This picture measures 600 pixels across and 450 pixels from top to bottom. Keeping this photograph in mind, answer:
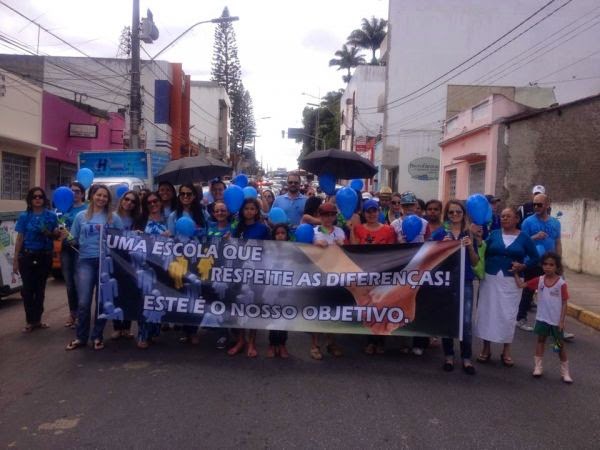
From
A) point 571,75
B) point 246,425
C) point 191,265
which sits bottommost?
point 246,425

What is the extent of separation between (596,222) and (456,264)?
336 inches

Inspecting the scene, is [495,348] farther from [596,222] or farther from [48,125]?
[48,125]

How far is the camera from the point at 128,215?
6.91m

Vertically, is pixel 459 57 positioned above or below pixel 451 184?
above

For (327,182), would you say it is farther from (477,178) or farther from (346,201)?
(477,178)

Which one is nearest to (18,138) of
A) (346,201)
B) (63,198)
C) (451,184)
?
(63,198)

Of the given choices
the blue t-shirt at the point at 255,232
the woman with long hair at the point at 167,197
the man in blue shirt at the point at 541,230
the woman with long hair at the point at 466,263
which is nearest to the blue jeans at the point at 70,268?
the woman with long hair at the point at 167,197

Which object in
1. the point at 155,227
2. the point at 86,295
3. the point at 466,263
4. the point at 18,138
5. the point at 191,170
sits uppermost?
the point at 18,138

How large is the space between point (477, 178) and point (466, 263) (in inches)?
711

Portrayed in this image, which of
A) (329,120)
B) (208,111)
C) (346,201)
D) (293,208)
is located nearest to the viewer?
(346,201)

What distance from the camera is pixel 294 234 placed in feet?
22.5

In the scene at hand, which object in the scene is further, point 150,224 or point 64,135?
point 64,135

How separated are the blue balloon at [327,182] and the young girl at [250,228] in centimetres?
240

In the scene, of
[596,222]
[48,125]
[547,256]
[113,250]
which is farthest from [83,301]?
[48,125]
